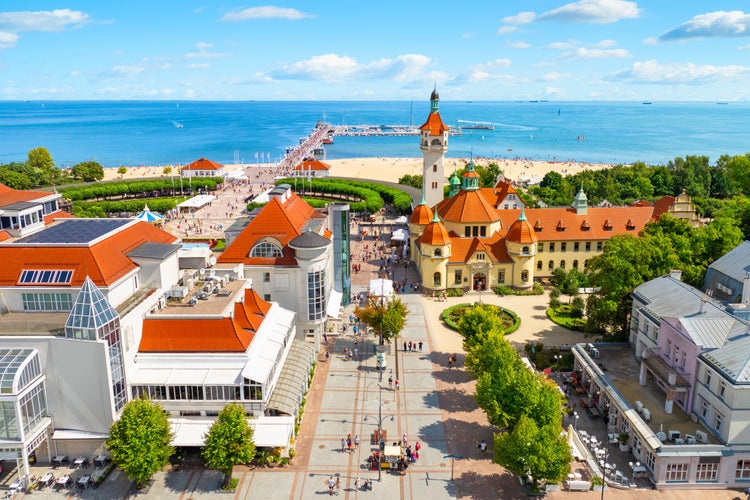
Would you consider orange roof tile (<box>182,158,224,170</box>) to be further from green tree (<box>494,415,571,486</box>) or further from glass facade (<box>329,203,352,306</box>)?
green tree (<box>494,415,571,486</box>)

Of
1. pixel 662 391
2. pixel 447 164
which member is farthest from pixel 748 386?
pixel 447 164

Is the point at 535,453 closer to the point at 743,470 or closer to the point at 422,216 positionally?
the point at 743,470

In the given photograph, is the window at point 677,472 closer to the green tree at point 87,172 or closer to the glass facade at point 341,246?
the glass facade at point 341,246

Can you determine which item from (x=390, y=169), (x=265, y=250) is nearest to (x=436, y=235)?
(x=265, y=250)

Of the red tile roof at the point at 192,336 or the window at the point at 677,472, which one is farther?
the red tile roof at the point at 192,336

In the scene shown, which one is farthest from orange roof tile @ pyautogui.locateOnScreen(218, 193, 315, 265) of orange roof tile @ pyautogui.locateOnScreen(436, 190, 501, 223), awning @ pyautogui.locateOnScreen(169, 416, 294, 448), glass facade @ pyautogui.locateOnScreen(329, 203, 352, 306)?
orange roof tile @ pyautogui.locateOnScreen(436, 190, 501, 223)

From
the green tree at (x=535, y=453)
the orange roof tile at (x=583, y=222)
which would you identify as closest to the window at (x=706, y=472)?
the green tree at (x=535, y=453)

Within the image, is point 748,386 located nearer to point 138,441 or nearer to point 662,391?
point 662,391
